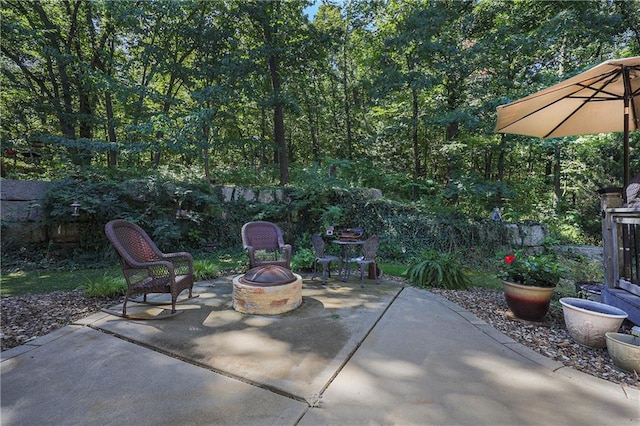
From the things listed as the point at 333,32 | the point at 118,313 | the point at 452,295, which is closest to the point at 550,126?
the point at 452,295

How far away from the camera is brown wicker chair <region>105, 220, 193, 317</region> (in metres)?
2.76

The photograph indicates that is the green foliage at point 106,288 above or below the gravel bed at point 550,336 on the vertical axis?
above

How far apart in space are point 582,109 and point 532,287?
239 cm

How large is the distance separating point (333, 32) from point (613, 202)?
739 centimetres

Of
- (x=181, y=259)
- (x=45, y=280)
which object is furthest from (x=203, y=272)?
(x=45, y=280)

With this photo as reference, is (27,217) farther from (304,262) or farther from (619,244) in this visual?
(619,244)

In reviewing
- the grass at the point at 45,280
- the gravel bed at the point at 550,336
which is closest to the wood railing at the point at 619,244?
the gravel bed at the point at 550,336

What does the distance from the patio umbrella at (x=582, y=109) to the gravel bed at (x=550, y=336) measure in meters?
1.88

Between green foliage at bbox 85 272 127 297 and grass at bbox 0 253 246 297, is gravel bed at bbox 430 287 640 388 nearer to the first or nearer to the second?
grass at bbox 0 253 246 297

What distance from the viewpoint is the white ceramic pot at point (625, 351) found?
1.92 m

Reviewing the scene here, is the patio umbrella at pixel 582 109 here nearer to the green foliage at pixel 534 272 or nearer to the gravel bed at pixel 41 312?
the green foliage at pixel 534 272

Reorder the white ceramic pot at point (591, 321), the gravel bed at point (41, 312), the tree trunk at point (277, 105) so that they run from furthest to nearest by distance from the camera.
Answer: the tree trunk at point (277, 105) < the gravel bed at point (41, 312) < the white ceramic pot at point (591, 321)

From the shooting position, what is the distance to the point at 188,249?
6.21 m

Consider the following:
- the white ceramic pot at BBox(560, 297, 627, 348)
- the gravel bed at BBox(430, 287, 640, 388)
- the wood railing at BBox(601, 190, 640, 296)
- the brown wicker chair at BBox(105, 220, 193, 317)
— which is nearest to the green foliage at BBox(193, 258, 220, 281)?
the brown wicker chair at BBox(105, 220, 193, 317)
